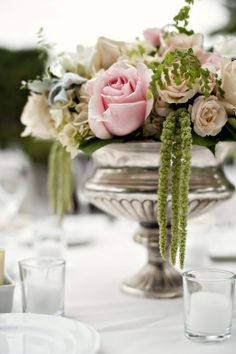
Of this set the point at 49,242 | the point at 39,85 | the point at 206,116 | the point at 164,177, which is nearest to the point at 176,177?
the point at 164,177

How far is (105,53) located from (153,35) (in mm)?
121

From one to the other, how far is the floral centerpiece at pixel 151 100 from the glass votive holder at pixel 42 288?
0.69 feet

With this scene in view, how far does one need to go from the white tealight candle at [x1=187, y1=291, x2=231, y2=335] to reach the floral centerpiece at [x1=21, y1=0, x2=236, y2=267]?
76 mm

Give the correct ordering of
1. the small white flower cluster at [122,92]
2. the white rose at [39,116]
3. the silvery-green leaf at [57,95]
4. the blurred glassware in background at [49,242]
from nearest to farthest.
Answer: the small white flower cluster at [122,92]
the silvery-green leaf at [57,95]
the white rose at [39,116]
the blurred glassware in background at [49,242]

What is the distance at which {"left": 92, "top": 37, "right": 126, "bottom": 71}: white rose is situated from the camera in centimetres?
116

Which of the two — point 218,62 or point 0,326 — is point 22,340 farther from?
point 218,62

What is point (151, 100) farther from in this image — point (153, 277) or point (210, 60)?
point (153, 277)

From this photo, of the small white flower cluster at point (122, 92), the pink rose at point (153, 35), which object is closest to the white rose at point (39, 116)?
the small white flower cluster at point (122, 92)

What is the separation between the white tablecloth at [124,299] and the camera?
0.89 meters

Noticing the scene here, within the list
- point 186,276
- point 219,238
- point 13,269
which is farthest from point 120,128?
point 219,238

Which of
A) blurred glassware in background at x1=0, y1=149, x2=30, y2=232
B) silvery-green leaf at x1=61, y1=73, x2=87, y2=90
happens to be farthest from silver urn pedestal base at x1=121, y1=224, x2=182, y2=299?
blurred glassware in background at x1=0, y1=149, x2=30, y2=232

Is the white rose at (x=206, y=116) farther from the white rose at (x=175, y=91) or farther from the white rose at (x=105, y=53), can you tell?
the white rose at (x=105, y=53)

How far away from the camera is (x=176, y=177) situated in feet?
3.07

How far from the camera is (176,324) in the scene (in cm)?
100
